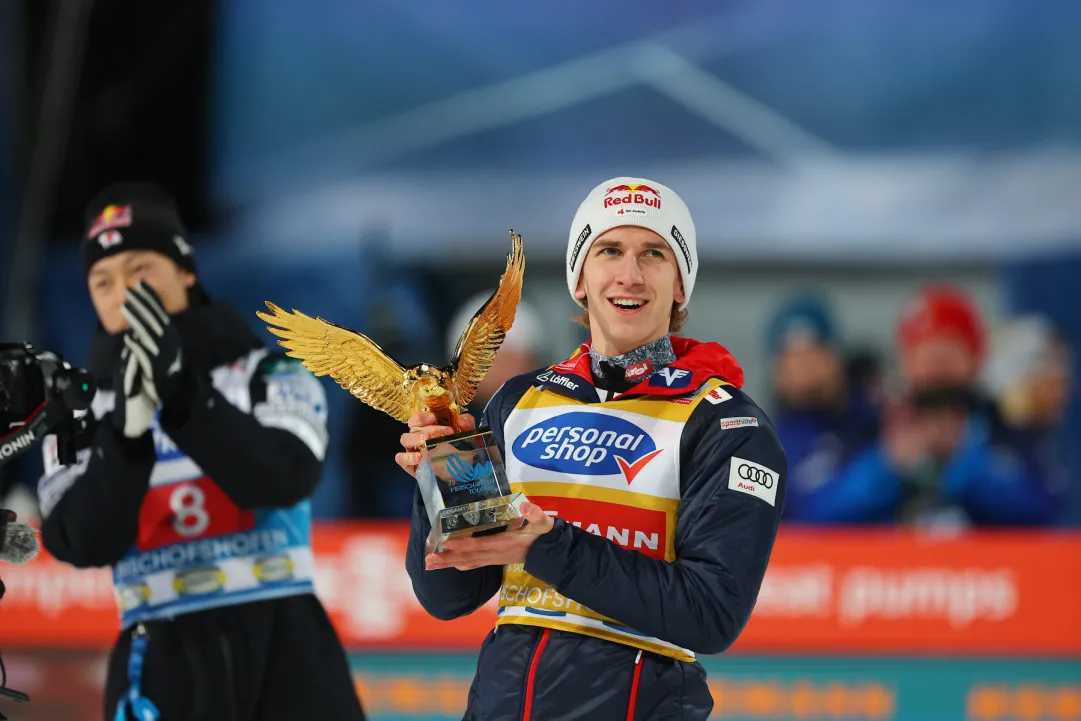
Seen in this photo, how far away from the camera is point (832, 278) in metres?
8.59

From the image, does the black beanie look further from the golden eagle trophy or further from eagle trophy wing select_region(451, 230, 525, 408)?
eagle trophy wing select_region(451, 230, 525, 408)

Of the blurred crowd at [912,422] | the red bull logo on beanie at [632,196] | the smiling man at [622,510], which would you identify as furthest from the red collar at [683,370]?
the blurred crowd at [912,422]

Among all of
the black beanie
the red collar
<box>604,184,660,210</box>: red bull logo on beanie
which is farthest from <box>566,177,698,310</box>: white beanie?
the black beanie

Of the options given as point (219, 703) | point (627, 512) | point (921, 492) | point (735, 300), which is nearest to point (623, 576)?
point (627, 512)

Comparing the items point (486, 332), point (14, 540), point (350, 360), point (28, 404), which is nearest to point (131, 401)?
point (28, 404)

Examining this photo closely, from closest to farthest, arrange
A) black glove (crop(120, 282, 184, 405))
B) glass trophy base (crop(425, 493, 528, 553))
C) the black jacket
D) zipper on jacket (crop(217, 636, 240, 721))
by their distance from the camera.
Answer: glass trophy base (crop(425, 493, 528, 553)) → black glove (crop(120, 282, 184, 405)) → the black jacket → zipper on jacket (crop(217, 636, 240, 721))

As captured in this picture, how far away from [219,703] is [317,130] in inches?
230

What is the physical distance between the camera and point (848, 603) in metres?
6.02

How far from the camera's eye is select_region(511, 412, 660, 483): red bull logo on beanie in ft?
8.32

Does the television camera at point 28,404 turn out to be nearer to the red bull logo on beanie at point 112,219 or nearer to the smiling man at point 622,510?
the red bull logo on beanie at point 112,219

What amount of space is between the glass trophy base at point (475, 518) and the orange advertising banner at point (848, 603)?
3690 millimetres

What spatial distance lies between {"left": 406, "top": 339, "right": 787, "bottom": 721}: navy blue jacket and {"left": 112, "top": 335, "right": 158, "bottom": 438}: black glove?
2.91 ft

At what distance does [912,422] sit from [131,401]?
4.87 meters

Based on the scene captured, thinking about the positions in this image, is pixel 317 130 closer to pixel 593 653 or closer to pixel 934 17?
pixel 934 17
